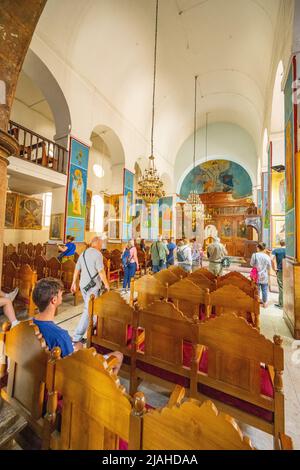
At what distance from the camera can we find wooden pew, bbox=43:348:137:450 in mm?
851

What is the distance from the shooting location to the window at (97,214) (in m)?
12.8

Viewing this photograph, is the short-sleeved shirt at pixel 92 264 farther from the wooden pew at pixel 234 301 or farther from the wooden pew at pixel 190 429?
the wooden pew at pixel 190 429

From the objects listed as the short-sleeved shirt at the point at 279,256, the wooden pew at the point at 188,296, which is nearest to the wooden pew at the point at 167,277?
the wooden pew at the point at 188,296

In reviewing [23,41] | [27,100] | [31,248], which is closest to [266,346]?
[23,41]

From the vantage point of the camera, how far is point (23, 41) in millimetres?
2340

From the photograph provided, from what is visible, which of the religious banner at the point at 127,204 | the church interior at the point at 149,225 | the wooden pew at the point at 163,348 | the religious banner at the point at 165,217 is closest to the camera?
the church interior at the point at 149,225

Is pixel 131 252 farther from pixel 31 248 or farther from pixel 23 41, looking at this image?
pixel 31 248

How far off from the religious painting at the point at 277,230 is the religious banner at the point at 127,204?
20.6ft

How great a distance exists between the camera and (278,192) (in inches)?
299

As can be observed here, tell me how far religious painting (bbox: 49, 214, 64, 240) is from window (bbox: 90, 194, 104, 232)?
5315 mm

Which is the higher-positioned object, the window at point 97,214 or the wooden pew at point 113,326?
the window at point 97,214

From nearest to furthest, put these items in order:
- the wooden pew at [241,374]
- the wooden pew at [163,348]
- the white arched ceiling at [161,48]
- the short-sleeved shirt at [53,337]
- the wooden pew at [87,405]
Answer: the wooden pew at [87,405]
the wooden pew at [241,374]
the short-sleeved shirt at [53,337]
the wooden pew at [163,348]
the white arched ceiling at [161,48]

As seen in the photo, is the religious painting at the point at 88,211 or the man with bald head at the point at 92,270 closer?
the man with bald head at the point at 92,270

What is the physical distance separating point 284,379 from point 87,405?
98.1 inches
